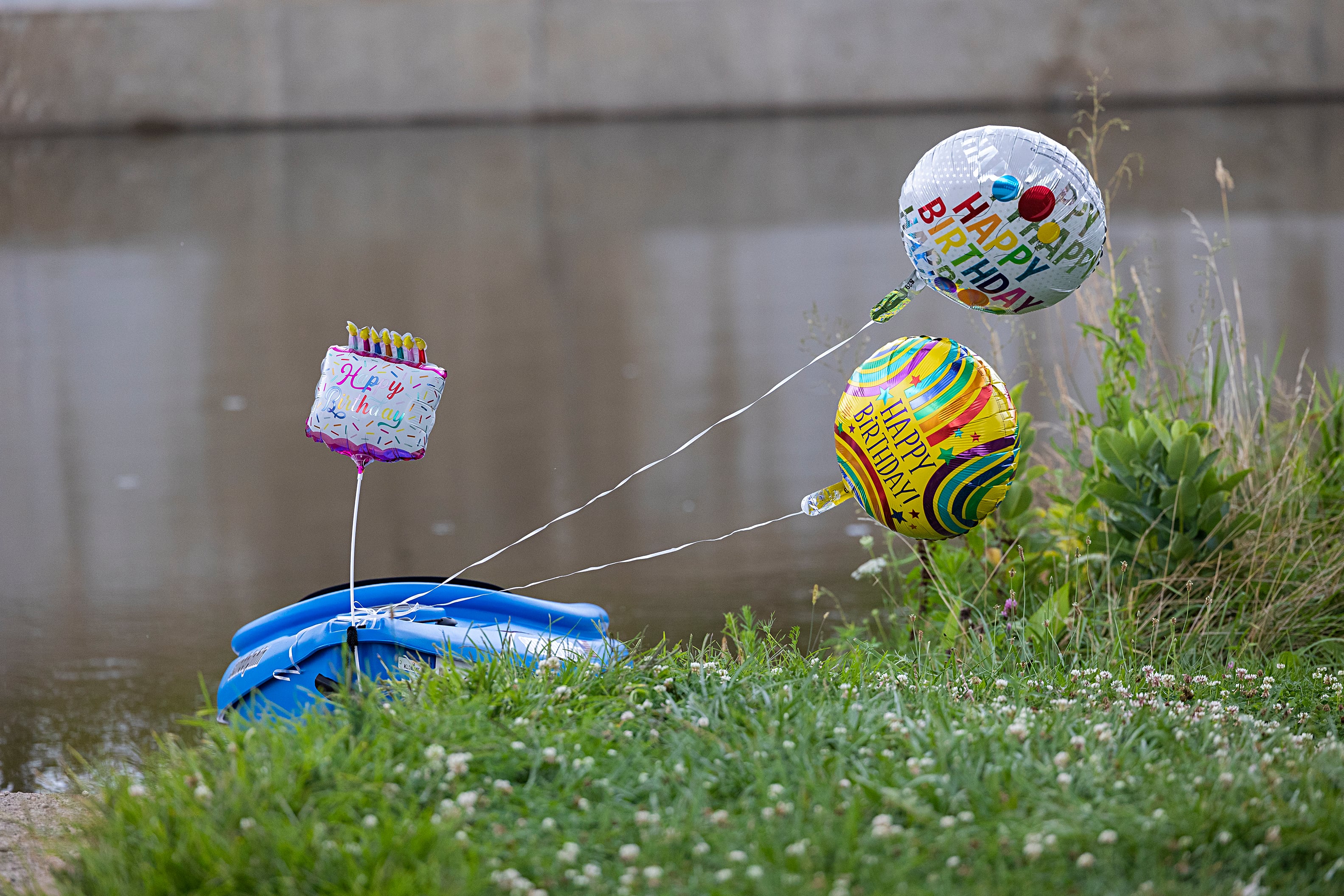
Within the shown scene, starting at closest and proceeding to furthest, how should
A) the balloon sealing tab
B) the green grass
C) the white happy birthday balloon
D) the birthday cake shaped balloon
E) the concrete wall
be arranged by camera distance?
1. the green grass
2. the white happy birthday balloon
3. the birthday cake shaped balloon
4. the balloon sealing tab
5. the concrete wall

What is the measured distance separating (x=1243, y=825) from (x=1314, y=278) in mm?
5718

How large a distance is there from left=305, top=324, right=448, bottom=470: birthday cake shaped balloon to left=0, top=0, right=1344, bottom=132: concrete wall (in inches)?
503

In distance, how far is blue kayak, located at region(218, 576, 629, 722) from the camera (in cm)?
247

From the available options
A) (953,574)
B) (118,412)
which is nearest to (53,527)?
(118,412)

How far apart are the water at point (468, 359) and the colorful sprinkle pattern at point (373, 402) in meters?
1.00

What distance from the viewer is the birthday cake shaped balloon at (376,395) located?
2.50 m

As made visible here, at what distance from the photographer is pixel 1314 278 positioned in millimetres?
6816

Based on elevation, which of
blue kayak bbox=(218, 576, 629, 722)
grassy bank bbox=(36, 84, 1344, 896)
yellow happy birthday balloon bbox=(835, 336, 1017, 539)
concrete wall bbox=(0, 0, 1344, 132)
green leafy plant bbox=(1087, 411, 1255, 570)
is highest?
concrete wall bbox=(0, 0, 1344, 132)

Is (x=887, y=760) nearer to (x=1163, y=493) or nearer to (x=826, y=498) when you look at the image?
(x=826, y=498)

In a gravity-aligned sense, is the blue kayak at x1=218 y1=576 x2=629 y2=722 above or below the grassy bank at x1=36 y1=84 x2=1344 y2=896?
above

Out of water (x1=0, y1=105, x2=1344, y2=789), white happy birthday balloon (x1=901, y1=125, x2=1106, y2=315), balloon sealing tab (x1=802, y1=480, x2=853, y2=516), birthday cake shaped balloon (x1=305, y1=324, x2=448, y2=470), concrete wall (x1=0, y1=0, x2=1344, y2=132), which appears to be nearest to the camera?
white happy birthday balloon (x1=901, y1=125, x2=1106, y2=315)

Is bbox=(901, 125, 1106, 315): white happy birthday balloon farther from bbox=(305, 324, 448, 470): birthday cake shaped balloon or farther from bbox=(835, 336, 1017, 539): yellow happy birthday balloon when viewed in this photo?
bbox=(305, 324, 448, 470): birthday cake shaped balloon

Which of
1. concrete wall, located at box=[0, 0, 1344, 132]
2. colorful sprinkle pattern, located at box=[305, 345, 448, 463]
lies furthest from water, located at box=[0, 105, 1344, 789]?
concrete wall, located at box=[0, 0, 1344, 132]

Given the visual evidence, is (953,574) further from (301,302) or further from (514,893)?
(301,302)
